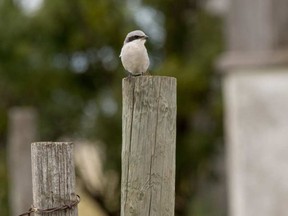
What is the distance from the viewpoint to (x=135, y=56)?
448 cm

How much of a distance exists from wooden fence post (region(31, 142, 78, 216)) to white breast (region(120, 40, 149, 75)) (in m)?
0.51

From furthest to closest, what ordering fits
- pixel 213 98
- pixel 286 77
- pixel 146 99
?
pixel 213 98, pixel 286 77, pixel 146 99

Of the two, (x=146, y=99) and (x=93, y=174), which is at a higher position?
(x=146, y=99)

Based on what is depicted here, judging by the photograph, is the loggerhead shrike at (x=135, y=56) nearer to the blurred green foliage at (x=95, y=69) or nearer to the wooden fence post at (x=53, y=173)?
the wooden fence post at (x=53, y=173)

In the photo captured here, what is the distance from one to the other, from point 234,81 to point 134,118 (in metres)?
6.41

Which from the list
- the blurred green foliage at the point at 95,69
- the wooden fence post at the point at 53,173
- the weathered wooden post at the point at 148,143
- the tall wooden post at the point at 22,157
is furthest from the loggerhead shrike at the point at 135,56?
the blurred green foliage at the point at 95,69

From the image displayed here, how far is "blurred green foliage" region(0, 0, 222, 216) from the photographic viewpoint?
43.2ft

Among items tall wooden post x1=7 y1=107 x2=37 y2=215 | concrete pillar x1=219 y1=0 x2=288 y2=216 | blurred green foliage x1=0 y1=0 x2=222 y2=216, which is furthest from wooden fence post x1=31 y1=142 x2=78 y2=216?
blurred green foliage x1=0 y1=0 x2=222 y2=216

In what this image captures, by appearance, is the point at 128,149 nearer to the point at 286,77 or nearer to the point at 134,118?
the point at 134,118

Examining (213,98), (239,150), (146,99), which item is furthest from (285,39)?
(146,99)

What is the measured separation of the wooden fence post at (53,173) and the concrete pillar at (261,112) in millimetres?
6346

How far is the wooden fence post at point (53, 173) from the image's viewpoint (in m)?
4.19

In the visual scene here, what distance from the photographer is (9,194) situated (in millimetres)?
13328

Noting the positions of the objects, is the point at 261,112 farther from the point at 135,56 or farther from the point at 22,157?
the point at 135,56
